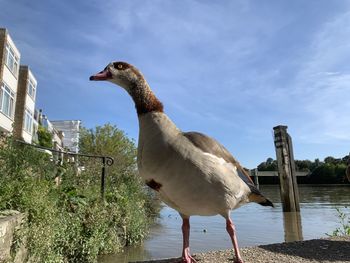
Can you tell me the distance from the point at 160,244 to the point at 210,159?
867cm

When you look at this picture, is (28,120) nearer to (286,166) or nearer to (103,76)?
(286,166)

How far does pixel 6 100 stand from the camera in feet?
96.3

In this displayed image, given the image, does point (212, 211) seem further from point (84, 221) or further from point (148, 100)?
point (84, 221)

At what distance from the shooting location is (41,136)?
53719mm

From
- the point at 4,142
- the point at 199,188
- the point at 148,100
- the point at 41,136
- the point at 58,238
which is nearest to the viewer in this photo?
the point at 199,188

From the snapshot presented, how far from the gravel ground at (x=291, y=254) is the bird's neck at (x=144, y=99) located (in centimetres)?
176

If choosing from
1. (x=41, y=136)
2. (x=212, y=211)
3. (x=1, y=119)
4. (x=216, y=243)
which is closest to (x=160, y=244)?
(x=216, y=243)

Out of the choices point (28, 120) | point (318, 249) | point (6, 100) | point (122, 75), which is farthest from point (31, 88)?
point (318, 249)

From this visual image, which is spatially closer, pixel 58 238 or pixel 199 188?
pixel 199 188

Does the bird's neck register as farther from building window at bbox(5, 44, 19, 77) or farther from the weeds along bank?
building window at bbox(5, 44, 19, 77)

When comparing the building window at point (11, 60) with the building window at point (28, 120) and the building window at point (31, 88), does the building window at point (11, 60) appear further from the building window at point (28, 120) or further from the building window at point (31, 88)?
the building window at point (31, 88)

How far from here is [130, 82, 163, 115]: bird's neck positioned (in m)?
3.41

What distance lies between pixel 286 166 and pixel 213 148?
13.3 metres

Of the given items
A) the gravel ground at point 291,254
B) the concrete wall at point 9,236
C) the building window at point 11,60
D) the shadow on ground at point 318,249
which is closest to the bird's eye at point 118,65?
the gravel ground at point 291,254
